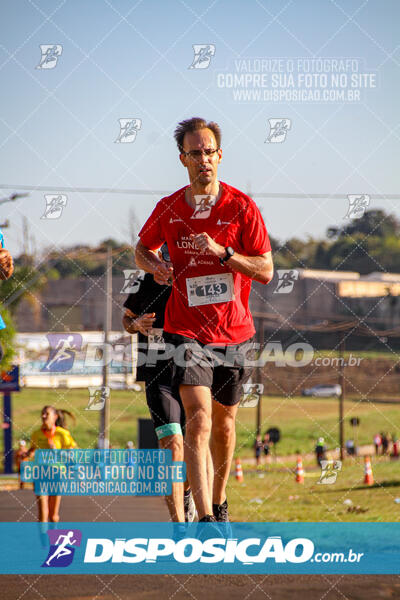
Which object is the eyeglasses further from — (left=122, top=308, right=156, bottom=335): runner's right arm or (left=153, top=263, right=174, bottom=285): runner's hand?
(left=122, top=308, right=156, bottom=335): runner's right arm

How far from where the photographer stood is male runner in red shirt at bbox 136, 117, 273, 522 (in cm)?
486

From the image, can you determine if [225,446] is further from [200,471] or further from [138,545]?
[138,545]

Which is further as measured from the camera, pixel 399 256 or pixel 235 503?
pixel 399 256

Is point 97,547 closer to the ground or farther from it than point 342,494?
farther from it

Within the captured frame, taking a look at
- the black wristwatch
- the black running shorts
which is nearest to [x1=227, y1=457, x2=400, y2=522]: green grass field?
the black running shorts

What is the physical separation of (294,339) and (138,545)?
44.5m

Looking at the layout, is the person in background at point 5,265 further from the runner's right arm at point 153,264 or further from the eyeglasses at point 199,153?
the eyeglasses at point 199,153

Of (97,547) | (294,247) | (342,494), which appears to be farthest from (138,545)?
(294,247)

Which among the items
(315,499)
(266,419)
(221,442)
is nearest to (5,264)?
(221,442)

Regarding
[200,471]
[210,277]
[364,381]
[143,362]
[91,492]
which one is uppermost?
[210,277]

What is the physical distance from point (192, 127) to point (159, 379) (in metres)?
1.73

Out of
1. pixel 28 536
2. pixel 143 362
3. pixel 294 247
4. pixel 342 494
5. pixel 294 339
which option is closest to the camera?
pixel 143 362

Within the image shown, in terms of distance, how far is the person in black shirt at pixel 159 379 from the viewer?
17.9 ft

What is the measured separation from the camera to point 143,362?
6.04 meters
